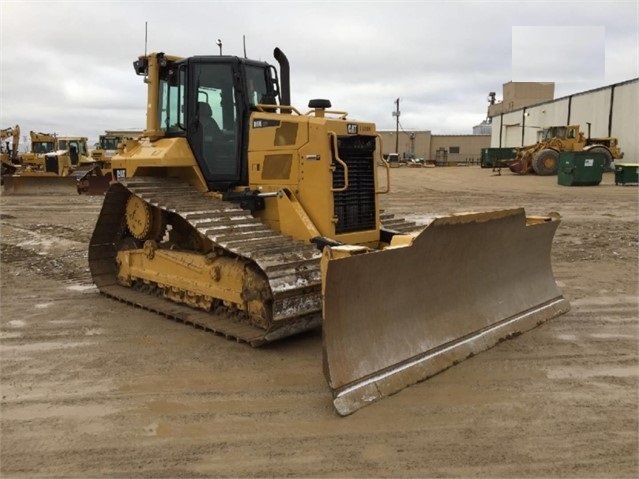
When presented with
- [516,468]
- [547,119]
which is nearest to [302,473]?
[516,468]

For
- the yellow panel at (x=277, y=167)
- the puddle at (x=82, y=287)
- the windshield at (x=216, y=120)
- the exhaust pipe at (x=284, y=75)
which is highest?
the exhaust pipe at (x=284, y=75)

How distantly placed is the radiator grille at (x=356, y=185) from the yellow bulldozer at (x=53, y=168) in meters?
12.2

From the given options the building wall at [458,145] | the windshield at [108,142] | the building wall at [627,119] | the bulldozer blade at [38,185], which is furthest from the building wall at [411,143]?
the bulldozer blade at [38,185]

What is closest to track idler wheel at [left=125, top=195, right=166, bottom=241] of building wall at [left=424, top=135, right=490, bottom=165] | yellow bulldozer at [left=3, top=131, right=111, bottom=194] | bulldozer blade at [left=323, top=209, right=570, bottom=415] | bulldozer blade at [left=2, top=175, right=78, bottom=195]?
bulldozer blade at [left=323, top=209, right=570, bottom=415]

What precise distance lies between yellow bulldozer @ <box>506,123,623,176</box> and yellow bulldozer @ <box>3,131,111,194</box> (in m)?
20.2

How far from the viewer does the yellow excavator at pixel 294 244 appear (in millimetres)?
4164

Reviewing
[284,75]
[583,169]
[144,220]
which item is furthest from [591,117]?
[144,220]

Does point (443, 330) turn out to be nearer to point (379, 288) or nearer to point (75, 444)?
point (379, 288)

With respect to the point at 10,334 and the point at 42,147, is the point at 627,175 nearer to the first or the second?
the point at 10,334

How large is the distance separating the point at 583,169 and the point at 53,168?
70.3 feet

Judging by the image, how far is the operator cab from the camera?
6.23m

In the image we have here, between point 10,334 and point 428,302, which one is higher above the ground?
point 428,302

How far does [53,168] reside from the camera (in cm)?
2350

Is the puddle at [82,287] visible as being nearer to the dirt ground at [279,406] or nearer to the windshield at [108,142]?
the dirt ground at [279,406]
